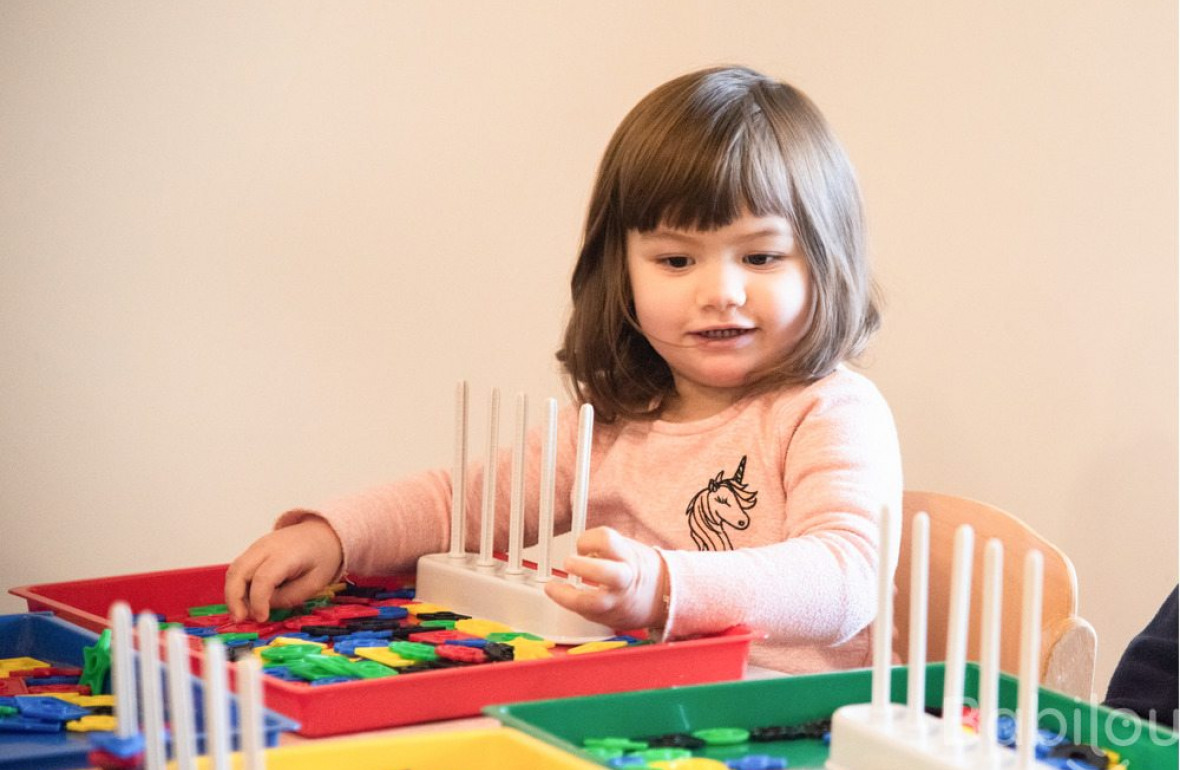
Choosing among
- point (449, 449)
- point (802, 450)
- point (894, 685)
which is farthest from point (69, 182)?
point (894, 685)

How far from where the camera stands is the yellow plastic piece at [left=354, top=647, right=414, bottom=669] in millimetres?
747

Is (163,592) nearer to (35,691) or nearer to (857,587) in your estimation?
(35,691)

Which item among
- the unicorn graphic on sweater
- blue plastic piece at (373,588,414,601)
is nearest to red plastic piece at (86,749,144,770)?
blue plastic piece at (373,588,414,601)

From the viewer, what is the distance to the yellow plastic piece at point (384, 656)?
75cm

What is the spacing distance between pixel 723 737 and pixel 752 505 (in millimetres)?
426

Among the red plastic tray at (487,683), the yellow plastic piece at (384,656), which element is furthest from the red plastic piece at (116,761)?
the yellow plastic piece at (384,656)

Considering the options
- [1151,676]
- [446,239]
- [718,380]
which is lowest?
[1151,676]

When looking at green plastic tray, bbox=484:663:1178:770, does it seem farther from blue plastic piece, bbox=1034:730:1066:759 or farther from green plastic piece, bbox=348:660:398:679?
green plastic piece, bbox=348:660:398:679

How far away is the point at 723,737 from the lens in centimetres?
63

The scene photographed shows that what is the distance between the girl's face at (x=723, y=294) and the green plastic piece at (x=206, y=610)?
374mm

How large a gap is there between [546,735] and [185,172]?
1159mm

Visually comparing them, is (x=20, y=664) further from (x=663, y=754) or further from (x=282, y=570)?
(x=663, y=754)

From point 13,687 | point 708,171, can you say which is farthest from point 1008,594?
point 13,687

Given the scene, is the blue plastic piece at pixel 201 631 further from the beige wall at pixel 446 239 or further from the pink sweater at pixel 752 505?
the beige wall at pixel 446 239
